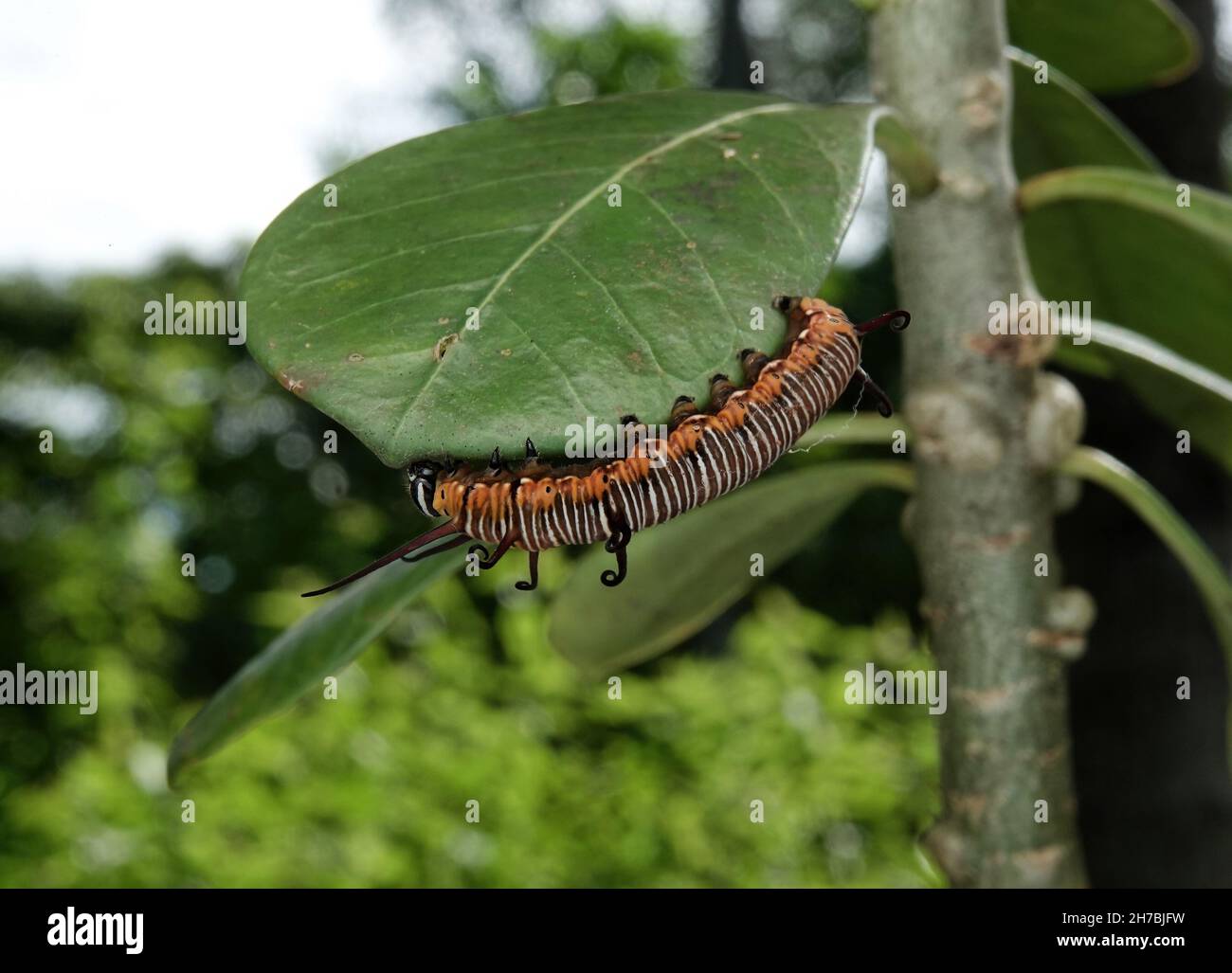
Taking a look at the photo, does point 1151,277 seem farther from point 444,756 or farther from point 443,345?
point 444,756

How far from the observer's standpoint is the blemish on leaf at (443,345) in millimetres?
536

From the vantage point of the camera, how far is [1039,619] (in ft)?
2.97

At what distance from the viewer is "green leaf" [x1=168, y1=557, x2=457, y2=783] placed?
34.8 inches

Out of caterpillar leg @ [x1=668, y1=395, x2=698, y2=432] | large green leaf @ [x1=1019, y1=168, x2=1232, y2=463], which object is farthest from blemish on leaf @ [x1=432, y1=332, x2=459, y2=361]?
large green leaf @ [x1=1019, y1=168, x2=1232, y2=463]

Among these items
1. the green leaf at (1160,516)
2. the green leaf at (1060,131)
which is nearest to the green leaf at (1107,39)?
the green leaf at (1060,131)

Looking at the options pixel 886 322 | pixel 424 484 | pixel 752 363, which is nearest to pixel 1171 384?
pixel 886 322

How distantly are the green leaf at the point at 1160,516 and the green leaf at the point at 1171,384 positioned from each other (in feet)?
0.30

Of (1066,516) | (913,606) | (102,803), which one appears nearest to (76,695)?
(102,803)

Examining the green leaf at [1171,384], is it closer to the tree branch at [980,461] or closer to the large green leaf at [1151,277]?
the large green leaf at [1151,277]

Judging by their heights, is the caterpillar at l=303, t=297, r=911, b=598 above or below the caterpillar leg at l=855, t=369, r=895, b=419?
below

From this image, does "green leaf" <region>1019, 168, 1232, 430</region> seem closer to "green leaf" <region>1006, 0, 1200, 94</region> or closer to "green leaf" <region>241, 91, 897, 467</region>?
"green leaf" <region>1006, 0, 1200, 94</region>

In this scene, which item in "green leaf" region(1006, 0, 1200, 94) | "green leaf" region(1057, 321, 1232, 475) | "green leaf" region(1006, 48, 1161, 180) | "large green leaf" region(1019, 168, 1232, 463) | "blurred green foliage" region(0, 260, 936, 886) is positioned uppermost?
"green leaf" region(1006, 0, 1200, 94)

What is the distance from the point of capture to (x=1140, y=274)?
122cm

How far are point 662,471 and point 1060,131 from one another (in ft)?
2.72
